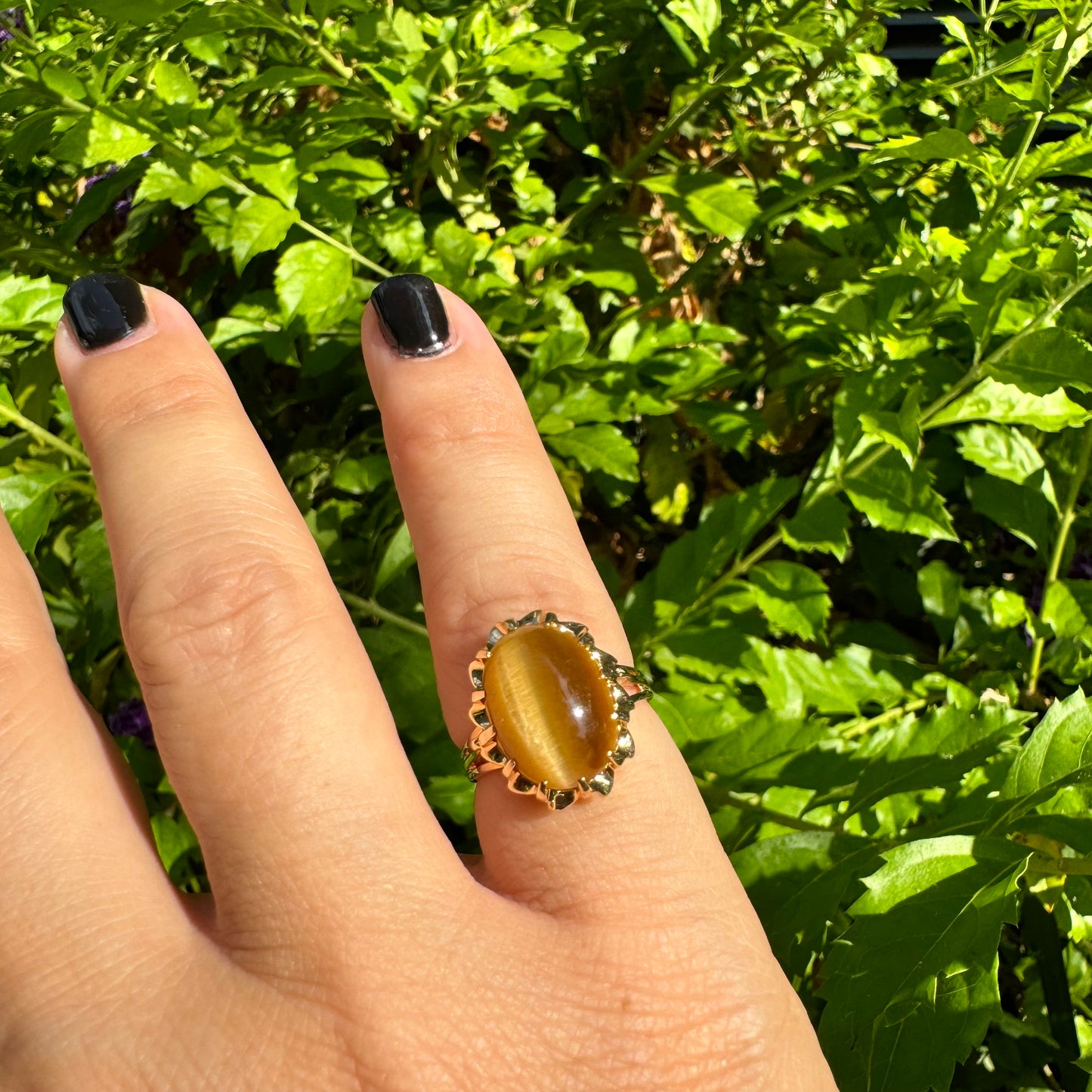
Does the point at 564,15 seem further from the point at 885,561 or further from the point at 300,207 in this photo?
the point at 885,561

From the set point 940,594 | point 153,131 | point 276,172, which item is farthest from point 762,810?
point 153,131

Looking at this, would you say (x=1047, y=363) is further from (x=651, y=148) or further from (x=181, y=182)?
(x=181, y=182)

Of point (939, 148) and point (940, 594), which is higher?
point (939, 148)

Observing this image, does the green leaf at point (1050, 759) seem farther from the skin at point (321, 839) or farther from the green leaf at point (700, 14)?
the green leaf at point (700, 14)

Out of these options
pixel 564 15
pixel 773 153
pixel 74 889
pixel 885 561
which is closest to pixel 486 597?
pixel 74 889

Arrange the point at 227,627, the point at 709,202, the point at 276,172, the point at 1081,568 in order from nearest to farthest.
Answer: the point at 227,627
the point at 276,172
the point at 709,202
the point at 1081,568

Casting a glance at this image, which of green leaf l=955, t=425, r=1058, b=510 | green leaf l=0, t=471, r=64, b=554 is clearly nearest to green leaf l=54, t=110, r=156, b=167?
green leaf l=0, t=471, r=64, b=554
